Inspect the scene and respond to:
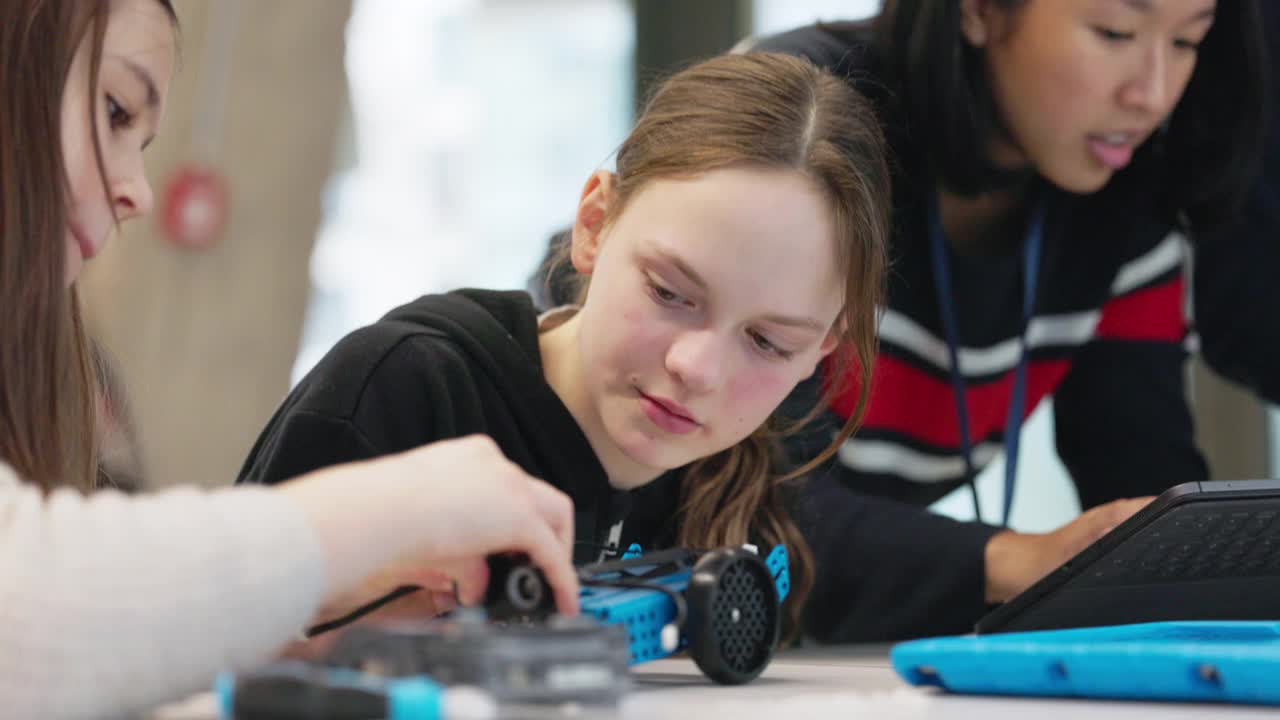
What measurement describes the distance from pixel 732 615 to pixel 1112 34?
0.84 metres

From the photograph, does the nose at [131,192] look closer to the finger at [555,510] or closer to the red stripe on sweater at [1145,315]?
the finger at [555,510]

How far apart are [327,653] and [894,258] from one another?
94 cm

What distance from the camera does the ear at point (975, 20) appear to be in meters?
1.40

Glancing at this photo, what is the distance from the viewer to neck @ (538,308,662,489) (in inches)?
42.8

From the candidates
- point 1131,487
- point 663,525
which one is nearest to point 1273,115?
point 1131,487

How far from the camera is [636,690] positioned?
2.41 ft

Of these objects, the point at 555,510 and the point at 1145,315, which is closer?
the point at 555,510

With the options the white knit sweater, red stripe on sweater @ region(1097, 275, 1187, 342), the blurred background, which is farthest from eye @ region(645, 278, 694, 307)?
the blurred background

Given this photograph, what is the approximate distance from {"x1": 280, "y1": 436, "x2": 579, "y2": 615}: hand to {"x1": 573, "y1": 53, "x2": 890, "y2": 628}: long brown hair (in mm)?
454

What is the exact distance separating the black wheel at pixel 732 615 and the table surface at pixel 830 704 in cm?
1

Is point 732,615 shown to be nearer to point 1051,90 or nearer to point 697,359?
point 697,359

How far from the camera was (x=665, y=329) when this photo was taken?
98cm

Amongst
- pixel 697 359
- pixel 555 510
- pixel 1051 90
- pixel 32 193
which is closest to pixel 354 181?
pixel 1051 90

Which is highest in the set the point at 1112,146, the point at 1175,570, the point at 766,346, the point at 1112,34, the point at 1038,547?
the point at 1112,34
